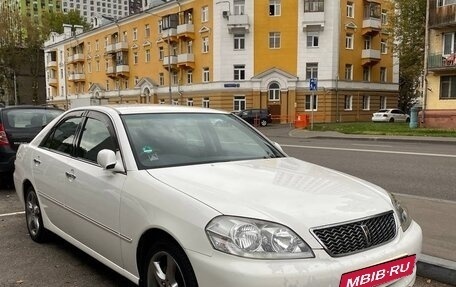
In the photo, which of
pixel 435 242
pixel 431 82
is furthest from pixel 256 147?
pixel 431 82

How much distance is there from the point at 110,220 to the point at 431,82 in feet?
108

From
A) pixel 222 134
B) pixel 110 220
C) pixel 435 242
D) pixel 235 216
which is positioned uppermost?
pixel 222 134

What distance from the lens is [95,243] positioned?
378 cm

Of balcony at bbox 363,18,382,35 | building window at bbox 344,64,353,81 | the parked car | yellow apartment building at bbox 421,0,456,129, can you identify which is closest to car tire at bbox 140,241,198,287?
yellow apartment building at bbox 421,0,456,129

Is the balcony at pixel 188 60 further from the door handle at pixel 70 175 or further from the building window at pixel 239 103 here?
the door handle at pixel 70 175

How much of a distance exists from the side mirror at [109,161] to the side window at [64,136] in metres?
1.11

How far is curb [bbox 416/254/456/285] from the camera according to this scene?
12.6 feet

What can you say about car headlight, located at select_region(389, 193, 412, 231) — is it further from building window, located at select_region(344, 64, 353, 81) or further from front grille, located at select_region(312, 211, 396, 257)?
building window, located at select_region(344, 64, 353, 81)

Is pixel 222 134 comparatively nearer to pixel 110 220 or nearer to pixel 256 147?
pixel 256 147

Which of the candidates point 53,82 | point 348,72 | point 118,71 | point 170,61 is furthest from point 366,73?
point 53,82

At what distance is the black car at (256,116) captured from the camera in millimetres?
41438

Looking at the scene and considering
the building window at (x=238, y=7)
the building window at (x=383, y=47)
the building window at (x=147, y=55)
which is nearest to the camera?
the building window at (x=238, y=7)

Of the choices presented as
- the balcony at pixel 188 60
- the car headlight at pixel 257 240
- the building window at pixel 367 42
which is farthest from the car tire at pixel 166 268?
the building window at pixel 367 42

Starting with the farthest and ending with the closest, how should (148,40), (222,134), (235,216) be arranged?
(148,40) → (222,134) → (235,216)
